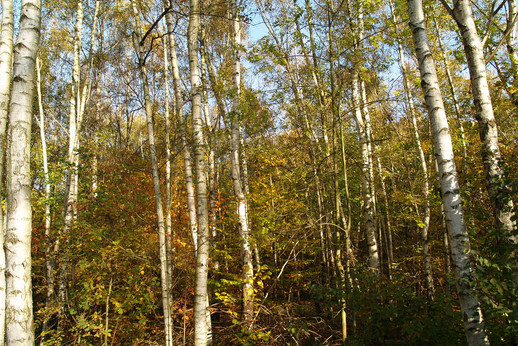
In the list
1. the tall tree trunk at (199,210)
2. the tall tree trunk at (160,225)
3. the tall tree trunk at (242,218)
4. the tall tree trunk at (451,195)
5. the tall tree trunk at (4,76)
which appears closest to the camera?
the tall tree trunk at (4,76)

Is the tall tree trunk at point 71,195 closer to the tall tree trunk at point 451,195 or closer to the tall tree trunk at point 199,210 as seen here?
the tall tree trunk at point 199,210

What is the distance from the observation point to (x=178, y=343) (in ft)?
21.1

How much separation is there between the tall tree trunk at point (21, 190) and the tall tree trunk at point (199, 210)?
2.31 m

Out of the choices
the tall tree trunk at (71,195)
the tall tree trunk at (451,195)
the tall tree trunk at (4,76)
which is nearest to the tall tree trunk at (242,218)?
the tall tree trunk at (71,195)

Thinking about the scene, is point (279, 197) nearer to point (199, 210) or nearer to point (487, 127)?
point (199, 210)

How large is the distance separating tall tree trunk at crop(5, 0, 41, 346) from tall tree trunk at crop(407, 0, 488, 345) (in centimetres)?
379

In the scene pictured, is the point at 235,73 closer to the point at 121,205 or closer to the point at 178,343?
the point at 121,205

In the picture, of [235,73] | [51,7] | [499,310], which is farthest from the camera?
[51,7]

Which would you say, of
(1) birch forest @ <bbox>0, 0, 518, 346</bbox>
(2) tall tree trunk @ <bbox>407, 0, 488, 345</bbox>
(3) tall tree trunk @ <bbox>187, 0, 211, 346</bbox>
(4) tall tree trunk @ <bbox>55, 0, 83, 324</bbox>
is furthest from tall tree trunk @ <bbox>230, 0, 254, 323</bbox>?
(2) tall tree trunk @ <bbox>407, 0, 488, 345</bbox>

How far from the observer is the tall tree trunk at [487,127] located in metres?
3.27

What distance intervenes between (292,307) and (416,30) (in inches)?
214

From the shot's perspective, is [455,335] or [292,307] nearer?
[455,335]

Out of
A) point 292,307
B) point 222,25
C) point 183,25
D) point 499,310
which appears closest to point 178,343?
point 292,307

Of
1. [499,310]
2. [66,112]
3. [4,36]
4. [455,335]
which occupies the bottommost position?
[455,335]
